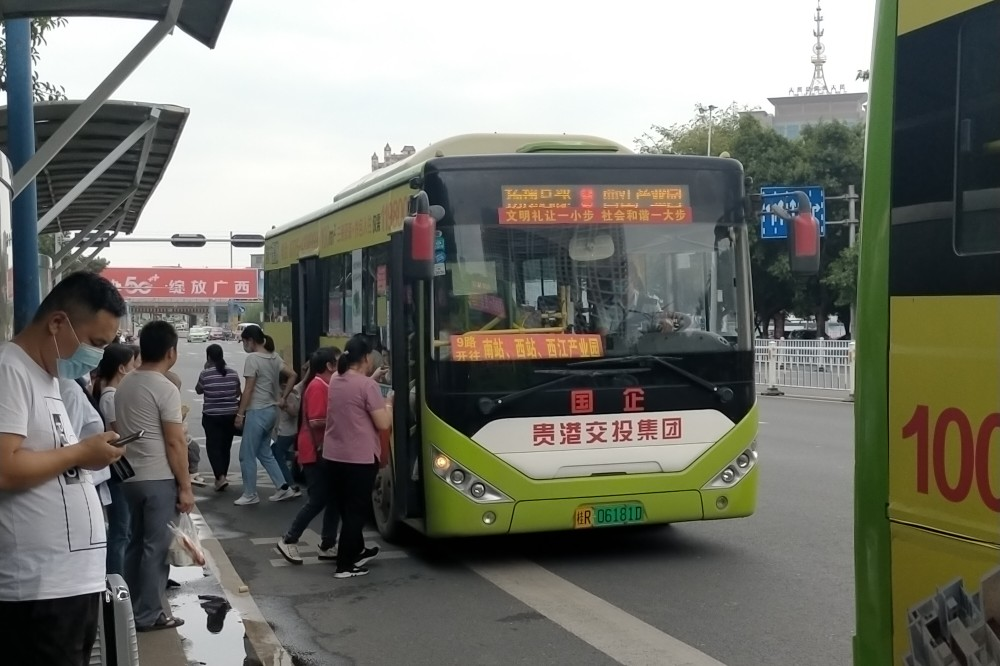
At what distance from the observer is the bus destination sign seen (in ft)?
26.9

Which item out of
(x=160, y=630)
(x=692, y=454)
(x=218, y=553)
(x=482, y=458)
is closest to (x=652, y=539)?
(x=692, y=454)

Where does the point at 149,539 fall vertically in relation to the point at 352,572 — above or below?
above

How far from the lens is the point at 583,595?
25.0 feet

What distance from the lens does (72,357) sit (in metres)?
3.79

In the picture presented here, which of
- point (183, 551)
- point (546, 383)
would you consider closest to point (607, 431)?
point (546, 383)

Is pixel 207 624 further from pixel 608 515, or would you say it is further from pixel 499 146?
pixel 499 146

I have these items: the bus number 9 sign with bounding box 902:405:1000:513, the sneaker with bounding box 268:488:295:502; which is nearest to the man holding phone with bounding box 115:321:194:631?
the bus number 9 sign with bounding box 902:405:1000:513

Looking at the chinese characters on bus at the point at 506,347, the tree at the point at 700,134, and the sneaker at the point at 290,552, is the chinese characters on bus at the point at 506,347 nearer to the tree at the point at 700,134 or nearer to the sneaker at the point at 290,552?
the sneaker at the point at 290,552

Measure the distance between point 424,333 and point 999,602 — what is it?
18.6 feet

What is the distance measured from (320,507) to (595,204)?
2959 mm

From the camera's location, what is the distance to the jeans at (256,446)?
38.2ft

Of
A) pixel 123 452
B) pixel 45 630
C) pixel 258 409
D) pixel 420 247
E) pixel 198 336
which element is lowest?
pixel 198 336

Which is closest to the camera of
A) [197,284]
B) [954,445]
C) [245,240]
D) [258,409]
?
[954,445]

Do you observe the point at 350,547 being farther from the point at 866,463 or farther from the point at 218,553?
the point at 866,463
